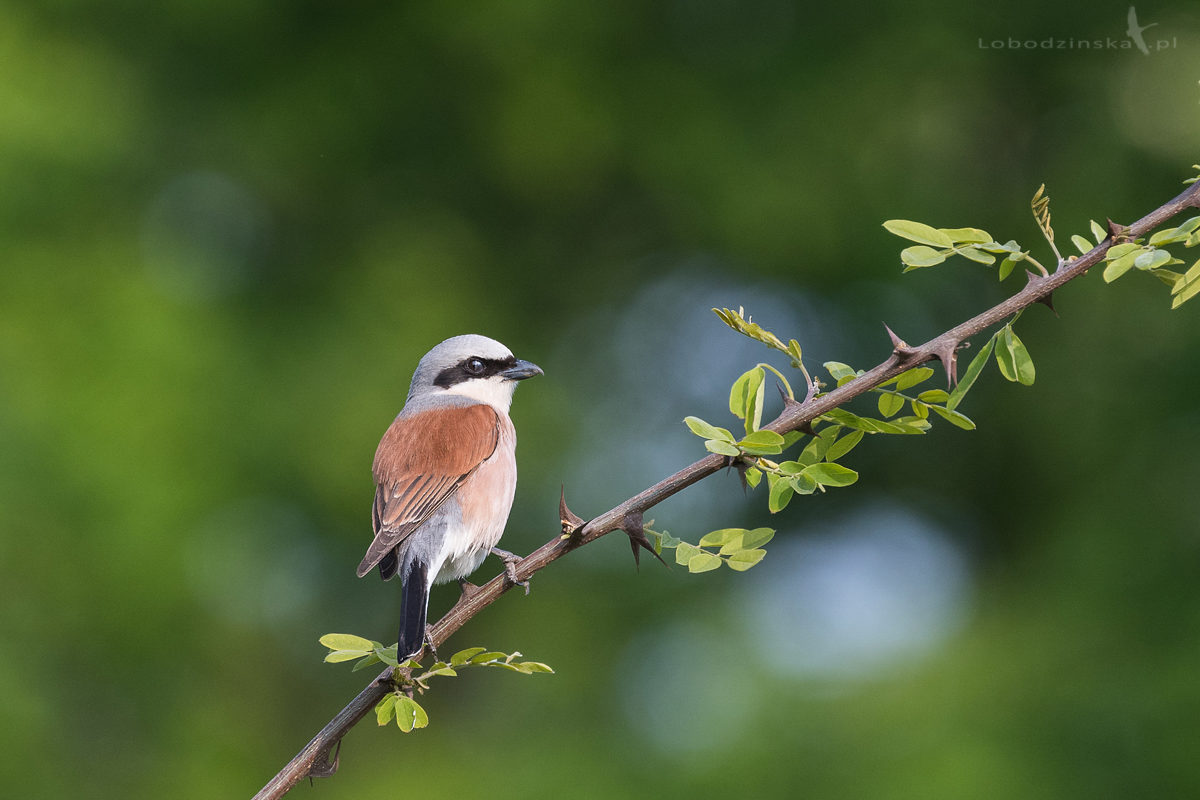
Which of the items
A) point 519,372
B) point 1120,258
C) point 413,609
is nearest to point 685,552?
point 1120,258

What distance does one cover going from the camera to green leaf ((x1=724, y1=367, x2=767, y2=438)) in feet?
6.69

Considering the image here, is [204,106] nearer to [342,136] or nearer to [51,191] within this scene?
[342,136]

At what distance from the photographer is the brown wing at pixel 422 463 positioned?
326 cm

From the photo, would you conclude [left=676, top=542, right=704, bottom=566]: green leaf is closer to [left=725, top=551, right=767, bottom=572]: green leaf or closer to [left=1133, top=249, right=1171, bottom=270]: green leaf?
[left=725, top=551, right=767, bottom=572]: green leaf

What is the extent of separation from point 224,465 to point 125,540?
0.94 metres

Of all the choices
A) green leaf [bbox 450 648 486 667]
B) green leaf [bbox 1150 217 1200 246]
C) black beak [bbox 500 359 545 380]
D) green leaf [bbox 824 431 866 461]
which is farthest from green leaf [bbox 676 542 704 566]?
black beak [bbox 500 359 545 380]

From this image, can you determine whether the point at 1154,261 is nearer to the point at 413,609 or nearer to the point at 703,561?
the point at 703,561

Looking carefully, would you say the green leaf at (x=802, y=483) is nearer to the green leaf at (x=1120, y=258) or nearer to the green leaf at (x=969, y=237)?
the green leaf at (x=969, y=237)

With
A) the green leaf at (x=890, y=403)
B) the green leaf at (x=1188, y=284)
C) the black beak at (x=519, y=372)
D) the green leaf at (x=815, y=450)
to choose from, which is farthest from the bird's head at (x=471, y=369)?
the green leaf at (x=1188, y=284)

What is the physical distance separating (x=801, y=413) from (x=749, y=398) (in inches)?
4.7

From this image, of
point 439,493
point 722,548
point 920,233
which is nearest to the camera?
point 920,233

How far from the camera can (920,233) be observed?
198cm

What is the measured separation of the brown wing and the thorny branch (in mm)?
1032

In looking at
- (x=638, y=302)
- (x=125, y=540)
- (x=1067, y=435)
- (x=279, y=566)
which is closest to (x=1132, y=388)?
(x=1067, y=435)
